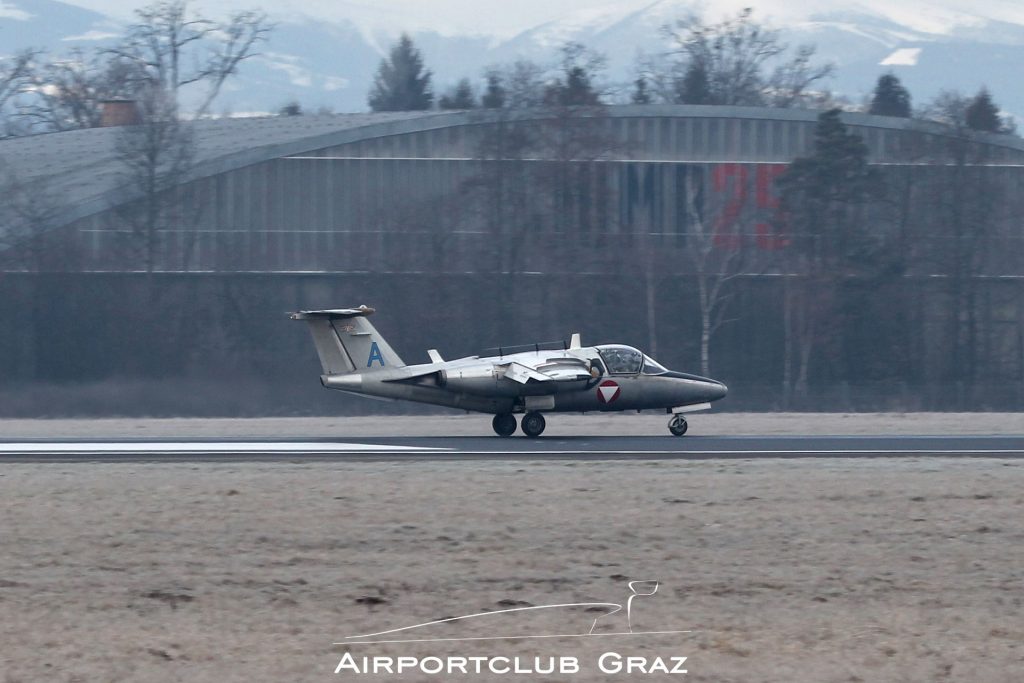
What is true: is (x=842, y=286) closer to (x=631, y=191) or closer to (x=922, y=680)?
(x=631, y=191)

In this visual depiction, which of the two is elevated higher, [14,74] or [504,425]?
[14,74]

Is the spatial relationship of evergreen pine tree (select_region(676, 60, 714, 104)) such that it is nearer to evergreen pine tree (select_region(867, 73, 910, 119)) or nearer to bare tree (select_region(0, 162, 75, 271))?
evergreen pine tree (select_region(867, 73, 910, 119))

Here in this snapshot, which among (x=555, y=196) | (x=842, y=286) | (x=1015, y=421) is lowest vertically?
(x=1015, y=421)

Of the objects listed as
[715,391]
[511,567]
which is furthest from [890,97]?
[511,567]

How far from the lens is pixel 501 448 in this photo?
24469 mm

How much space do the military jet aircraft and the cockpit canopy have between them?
0.02 metres

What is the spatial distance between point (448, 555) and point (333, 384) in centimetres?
1486

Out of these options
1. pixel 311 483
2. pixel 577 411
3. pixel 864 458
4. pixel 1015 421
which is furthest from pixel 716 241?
pixel 311 483

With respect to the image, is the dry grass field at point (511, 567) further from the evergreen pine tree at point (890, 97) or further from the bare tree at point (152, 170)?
the evergreen pine tree at point (890, 97)

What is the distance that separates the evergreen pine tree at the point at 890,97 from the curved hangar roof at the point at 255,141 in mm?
27814

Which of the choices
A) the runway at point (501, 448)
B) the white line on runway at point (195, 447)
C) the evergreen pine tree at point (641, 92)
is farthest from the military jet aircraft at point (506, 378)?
the evergreen pine tree at point (641, 92)

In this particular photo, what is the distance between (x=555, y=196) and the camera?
50281mm

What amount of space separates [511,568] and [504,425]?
15.3m

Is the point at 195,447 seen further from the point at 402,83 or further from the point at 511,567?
the point at 402,83
